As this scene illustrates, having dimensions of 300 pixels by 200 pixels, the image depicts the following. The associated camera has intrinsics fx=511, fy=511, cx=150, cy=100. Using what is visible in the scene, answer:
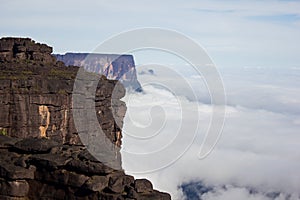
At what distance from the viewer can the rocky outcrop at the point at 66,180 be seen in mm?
28562

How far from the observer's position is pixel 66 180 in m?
29.3

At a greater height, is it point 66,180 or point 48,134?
point 48,134

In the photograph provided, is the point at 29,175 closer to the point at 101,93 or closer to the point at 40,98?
the point at 40,98

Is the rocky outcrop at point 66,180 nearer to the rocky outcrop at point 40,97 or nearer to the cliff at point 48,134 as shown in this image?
the cliff at point 48,134

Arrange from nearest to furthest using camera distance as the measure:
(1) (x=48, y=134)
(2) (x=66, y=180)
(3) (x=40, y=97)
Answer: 1. (2) (x=66, y=180)
2. (3) (x=40, y=97)
3. (1) (x=48, y=134)

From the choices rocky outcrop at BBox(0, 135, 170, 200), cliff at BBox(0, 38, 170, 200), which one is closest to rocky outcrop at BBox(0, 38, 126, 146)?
cliff at BBox(0, 38, 170, 200)

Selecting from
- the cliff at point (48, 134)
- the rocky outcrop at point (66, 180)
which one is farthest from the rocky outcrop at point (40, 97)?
the rocky outcrop at point (66, 180)

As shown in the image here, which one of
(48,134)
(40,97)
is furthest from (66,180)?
(48,134)

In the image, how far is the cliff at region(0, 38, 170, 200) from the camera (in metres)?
29.0

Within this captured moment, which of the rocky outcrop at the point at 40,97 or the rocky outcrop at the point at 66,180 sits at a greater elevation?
the rocky outcrop at the point at 40,97

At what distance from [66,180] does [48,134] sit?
1990 inches

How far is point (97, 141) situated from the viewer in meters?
81.9

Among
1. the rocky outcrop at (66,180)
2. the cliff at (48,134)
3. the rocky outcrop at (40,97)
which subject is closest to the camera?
the rocky outcrop at (66,180)

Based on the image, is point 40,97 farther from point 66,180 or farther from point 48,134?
point 66,180
